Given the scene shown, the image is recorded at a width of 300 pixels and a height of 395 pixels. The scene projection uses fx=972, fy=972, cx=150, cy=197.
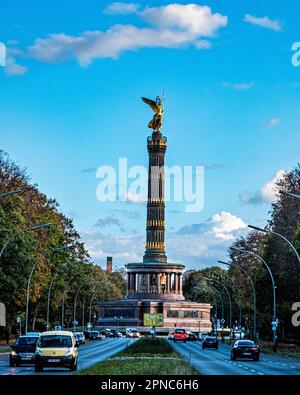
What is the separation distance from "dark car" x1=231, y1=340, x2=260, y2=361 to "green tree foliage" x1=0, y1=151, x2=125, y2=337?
2022cm

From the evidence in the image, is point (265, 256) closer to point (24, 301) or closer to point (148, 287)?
point (24, 301)

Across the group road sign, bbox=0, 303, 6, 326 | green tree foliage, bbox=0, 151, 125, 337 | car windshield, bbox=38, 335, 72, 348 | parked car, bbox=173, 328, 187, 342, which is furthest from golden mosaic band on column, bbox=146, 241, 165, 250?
car windshield, bbox=38, 335, 72, 348

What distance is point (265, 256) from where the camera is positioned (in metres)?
92.1

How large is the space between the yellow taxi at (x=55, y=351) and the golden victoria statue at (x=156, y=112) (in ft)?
440

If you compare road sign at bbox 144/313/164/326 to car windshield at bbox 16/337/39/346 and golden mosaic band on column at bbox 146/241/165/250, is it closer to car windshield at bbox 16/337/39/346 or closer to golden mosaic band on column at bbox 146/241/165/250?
golden mosaic band on column at bbox 146/241/165/250

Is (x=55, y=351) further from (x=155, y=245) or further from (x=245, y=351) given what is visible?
(x=155, y=245)

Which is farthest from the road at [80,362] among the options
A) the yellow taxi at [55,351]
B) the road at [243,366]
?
the road at [243,366]

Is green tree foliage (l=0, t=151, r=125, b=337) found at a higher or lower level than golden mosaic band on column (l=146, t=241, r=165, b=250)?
lower

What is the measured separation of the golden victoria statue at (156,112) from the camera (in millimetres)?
172500

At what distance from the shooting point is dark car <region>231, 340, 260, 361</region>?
55.7m

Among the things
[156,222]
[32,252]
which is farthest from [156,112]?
[32,252]

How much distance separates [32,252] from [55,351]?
3869 centimetres

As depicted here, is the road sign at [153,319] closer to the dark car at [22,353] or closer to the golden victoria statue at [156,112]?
the golden victoria statue at [156,112]

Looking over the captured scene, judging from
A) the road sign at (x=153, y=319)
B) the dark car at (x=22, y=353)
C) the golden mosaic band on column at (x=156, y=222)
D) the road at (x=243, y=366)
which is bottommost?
the road at (x=243, y=366)
